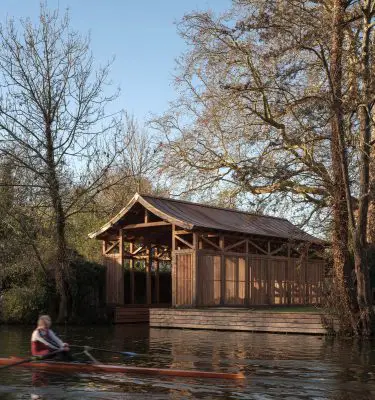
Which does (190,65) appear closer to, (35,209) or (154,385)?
(35,209)

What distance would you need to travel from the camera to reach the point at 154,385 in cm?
1130

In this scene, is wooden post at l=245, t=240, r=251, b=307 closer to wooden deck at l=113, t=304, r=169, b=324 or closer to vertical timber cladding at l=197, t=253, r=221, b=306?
vertical timber cladding at l=197, t=253, r=221, b=306

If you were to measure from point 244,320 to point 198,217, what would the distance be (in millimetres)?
6244

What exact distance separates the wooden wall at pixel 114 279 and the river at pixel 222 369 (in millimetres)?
7928

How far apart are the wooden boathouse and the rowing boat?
1165 centimetres

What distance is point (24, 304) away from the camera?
2923 cm

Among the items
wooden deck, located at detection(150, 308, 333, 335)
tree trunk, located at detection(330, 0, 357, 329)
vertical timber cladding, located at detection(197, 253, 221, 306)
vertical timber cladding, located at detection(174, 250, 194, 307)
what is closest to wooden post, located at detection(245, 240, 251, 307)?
vertical timber cladding, located at detection(197, 253, 221, 306)

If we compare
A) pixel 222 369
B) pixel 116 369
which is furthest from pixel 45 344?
pixel 222 369

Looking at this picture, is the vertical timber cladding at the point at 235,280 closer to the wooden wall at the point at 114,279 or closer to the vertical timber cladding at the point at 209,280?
the vertical timber cladding at the point at 209,280

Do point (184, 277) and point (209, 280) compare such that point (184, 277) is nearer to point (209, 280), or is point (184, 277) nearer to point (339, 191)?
point (209, 280)

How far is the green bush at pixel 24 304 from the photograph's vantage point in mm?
29172

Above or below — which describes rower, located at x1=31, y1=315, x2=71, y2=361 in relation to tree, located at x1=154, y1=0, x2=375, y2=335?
below

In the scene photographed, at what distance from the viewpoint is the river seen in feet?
34.9

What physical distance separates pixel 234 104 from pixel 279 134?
2.20 metres
